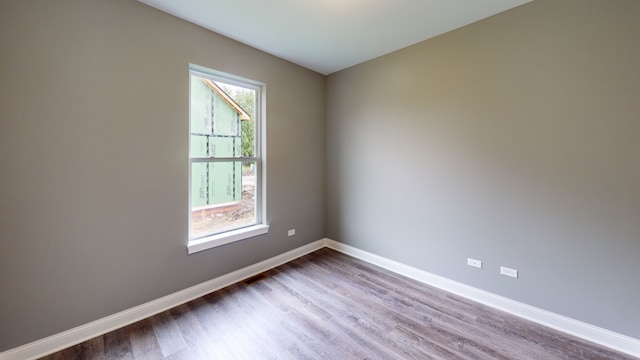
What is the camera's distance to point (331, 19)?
234 centimetres

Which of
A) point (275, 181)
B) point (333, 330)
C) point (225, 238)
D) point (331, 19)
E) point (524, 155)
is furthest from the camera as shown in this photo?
point (275, 181)

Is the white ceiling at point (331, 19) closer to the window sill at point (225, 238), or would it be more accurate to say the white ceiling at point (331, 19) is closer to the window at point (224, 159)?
the window at point (224, 159)

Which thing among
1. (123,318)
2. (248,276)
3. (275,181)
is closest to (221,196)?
(275,181)

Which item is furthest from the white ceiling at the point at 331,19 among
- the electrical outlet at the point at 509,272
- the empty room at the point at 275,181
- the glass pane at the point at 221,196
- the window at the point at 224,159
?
the electrical outlet at the point at 509,272

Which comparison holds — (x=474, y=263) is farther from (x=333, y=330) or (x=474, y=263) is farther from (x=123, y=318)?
(x=123, y=318)

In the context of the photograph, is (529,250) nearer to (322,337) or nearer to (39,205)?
(322,337)

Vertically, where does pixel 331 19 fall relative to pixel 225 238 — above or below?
above

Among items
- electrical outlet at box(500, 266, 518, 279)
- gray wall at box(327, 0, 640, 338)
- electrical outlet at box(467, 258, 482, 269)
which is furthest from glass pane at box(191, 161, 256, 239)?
electrical outlet at box(500, 266, 518, 279)

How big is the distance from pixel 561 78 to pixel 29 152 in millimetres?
4088

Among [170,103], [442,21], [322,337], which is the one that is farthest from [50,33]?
[442,21]

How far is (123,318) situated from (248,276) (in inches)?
46.9

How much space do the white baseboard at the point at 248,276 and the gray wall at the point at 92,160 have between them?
0.07 m

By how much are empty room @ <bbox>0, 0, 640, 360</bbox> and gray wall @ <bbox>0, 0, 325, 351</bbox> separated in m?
0.01

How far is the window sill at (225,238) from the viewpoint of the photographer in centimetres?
248
